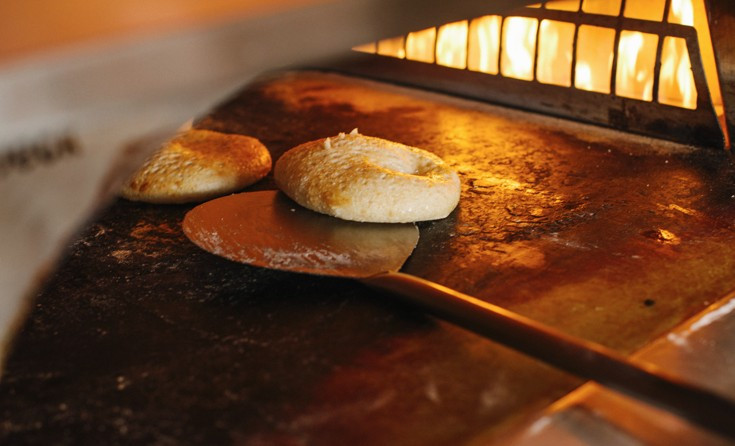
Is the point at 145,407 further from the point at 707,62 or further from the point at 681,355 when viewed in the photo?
the point at 707,62

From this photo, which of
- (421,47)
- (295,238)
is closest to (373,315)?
(295,238)

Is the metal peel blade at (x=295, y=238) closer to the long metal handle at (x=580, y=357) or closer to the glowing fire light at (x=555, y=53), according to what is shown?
the long metal handle at (x=580, y=357)

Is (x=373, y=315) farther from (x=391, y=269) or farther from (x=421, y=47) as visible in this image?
(x=421, y=47)

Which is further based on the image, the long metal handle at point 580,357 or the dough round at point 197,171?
the dough round at point 197,171

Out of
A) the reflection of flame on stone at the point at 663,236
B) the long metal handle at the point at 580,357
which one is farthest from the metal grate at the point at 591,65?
the long metal handle at the point at 580,357

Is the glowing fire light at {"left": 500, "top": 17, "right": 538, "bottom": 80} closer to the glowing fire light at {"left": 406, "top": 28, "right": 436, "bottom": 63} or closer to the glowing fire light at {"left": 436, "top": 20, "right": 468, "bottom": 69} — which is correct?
the glowing fire light at {"left": 436, "top": 20, "right": 468, "bottom": 69}

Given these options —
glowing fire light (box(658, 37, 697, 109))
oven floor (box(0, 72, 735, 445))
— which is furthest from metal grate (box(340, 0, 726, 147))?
oven floor (box(0, 72, 735, 445))
